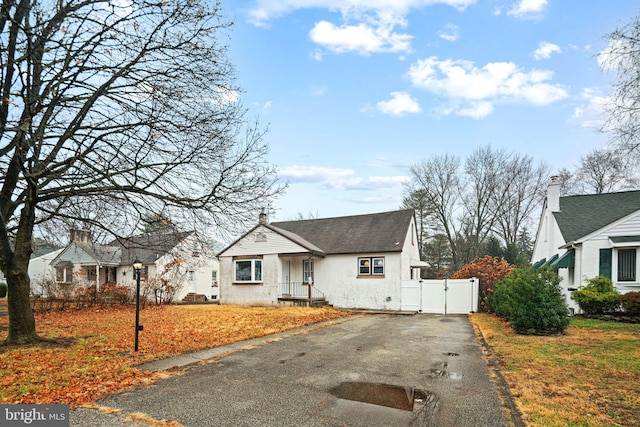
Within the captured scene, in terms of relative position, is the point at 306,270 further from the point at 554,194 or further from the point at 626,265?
the point at 626,265

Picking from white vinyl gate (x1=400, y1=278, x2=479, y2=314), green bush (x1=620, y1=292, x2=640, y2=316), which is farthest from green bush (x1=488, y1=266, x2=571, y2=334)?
white vinyl gate (x1=400, y1=278, x2=479, y2=314)

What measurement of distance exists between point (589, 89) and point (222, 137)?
33.4 feet

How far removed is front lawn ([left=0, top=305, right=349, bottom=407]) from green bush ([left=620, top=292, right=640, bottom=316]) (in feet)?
36.8

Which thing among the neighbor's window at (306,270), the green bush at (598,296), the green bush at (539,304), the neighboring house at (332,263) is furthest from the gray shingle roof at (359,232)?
the green bush at (539,304)

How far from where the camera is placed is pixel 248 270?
76.4 ft

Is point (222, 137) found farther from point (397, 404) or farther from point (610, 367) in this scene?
point (610, 367)

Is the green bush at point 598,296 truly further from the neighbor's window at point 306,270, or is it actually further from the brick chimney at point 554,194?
the neighbor's window at point 306,270

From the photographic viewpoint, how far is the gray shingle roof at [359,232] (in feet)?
70.1

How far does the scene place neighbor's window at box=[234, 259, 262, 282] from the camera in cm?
2289

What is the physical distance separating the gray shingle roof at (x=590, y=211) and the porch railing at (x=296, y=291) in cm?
1308

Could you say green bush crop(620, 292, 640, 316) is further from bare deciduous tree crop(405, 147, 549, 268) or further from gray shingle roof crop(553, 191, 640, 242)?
bare deciduous tree crop(405, 147, 549, 268)

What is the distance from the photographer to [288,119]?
1218 centimetres

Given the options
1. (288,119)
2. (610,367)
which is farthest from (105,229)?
(610,367)

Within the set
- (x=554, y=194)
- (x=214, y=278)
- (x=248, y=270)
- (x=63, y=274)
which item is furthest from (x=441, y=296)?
(x=63, y=274)
